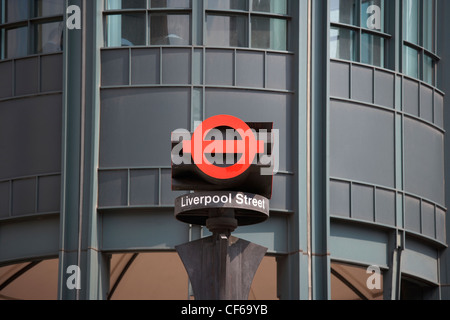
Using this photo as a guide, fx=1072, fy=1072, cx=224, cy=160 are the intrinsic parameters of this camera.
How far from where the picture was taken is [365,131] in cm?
3000

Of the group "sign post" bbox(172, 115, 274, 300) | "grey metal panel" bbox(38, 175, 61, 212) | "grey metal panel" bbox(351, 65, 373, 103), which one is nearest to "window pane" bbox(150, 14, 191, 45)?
"grey metal panel" bbox(38, 175, 61, 212)

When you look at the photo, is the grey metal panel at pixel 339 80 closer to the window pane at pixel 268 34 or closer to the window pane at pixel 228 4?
the window pane at pixel 268 34

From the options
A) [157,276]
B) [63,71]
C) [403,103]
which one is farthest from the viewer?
[157,276]

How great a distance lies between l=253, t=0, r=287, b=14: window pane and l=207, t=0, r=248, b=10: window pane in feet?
1.10

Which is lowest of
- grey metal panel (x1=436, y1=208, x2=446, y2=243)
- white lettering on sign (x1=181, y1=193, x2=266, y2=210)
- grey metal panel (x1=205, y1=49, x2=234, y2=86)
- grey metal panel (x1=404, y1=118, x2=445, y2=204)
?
white lettering on sign (x1=181, y1=193, x2=266, y2=210)

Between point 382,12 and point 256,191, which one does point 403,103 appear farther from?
point 256,191

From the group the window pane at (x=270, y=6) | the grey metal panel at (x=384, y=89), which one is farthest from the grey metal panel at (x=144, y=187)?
the grey metal panel at (x=384, y=89)

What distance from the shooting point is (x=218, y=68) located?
1138 inches

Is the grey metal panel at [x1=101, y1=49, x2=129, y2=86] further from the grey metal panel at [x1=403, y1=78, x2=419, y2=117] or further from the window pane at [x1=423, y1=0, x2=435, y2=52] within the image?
the window pane at [x1=423, y1=0, x2=435, y2=52]

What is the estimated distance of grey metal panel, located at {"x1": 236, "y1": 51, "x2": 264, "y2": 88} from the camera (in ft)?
95.1

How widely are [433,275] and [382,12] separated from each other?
7887 millimetres

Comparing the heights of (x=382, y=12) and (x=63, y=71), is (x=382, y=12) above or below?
above

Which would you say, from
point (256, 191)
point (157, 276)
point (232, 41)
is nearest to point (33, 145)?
point (232, 41)

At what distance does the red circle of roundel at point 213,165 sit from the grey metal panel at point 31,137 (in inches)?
679
